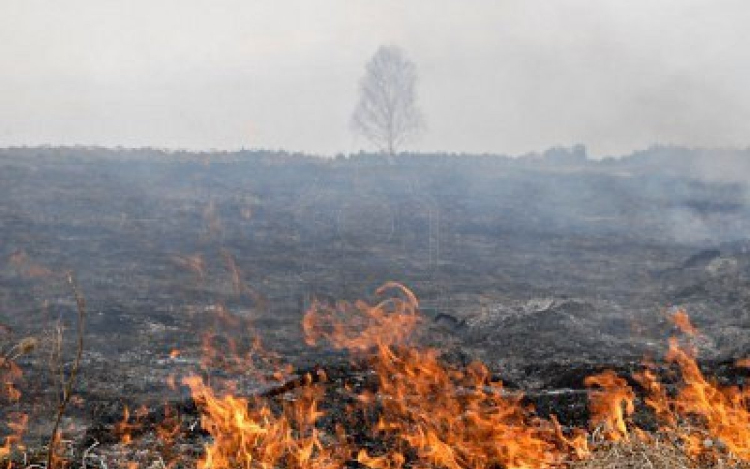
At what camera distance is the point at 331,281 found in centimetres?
1869

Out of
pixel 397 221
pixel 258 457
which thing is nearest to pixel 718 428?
pixel 258 457

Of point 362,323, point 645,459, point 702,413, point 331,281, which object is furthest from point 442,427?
point 331,281

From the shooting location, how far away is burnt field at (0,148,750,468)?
8555mm

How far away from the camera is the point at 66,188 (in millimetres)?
25391

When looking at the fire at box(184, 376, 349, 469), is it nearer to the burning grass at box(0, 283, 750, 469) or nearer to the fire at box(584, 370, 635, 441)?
the burning grass at box(0, 283, 750, 469)

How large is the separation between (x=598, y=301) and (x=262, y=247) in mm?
9567

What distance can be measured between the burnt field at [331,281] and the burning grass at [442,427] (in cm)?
6

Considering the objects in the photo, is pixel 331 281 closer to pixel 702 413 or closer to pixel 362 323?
pixel 362 323

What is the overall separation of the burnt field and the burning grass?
0.18 ft

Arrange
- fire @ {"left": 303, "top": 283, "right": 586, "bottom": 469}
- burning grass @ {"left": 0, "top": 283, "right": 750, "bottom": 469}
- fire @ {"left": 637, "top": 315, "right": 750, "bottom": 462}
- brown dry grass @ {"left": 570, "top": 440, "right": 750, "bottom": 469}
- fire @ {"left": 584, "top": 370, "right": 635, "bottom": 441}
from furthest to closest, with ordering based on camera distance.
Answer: fire @ {"left": 584, "top": 370, "right": 635, "bottom": 441} → fire @ {"left": 303, "top": 283, "right": 586, "bottom": 469} → burning grass @ {"left": 0, "top": 283, "right": 750, "bottom": 469} → fire @ {"left": 637, "top": 315, "right": 750, "bottom": 462} → brown dry grass @ {"left": 570, "top": 440, "right": 750, "bottom": 469}

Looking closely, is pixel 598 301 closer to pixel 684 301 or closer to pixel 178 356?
pixel 684 301

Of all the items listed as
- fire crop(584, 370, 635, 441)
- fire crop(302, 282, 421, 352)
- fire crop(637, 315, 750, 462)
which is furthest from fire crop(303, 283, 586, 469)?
fire crop(302, 282, 421, 352)

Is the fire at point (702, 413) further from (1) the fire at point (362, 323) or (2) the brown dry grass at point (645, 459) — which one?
(1) the fire at point (362, 323)

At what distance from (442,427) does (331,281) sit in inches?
475
